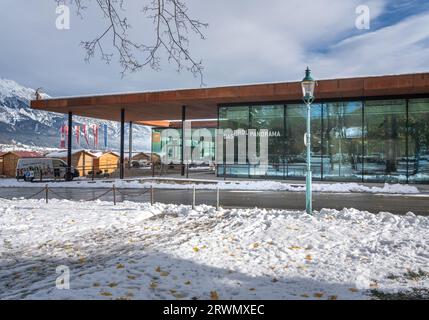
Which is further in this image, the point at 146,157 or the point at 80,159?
the point at 146,157

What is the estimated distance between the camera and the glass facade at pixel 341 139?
→ 2470 centimetres

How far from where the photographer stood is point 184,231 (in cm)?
955

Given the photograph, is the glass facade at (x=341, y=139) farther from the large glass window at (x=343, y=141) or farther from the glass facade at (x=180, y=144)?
the glass facade at (x=180, y=144)

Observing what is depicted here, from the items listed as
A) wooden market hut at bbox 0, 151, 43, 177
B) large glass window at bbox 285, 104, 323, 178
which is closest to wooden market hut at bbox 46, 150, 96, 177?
wooden market hut at bbox 0, 151, 43, 177

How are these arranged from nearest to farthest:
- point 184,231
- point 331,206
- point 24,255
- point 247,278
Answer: point 247,278
point 24,255
point 184,231
point 331,206

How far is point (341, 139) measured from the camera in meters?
26.2

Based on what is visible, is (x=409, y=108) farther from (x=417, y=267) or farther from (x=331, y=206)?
(x=417, y=267)

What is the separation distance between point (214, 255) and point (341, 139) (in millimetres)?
21100

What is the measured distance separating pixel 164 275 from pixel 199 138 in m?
43.6

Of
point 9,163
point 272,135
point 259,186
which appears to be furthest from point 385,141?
point 9,163

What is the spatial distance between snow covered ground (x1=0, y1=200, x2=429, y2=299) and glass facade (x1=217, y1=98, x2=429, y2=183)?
1564 cm

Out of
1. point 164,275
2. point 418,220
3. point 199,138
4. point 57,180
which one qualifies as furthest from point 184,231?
point 199,138

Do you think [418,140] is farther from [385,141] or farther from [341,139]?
[341,139]
